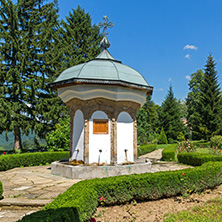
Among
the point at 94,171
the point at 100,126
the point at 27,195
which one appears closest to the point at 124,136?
the point at 100,126

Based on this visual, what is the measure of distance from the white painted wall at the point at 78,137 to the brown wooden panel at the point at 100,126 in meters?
0.61

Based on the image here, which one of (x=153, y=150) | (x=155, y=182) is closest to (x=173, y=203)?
(x=155, y=182)

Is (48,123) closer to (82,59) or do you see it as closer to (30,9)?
(82,59)

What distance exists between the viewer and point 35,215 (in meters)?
3.45

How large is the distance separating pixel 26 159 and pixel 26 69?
1271 cm

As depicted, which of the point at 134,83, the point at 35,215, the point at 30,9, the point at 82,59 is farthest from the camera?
the point at 82,59

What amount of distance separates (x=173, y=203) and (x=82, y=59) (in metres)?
25.5

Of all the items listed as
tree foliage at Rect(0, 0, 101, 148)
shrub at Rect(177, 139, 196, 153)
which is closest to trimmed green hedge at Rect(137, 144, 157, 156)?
shrub at Rect(177, 139, 196, 153)

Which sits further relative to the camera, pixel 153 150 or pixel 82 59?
pixel 82 59

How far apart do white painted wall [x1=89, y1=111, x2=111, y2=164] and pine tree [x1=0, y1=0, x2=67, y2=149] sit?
13680 mm

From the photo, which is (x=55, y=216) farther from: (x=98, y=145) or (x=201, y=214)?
(x=98, y=145)

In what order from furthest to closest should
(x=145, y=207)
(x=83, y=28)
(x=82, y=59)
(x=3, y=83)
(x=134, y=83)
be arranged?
1. (x=83, y=28)
2. (x=82, y=59)
3. (x=3, y=83)
4. (x=134, y=83)
5. (x=145, y=207)

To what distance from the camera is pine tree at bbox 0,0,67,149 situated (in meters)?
20.8

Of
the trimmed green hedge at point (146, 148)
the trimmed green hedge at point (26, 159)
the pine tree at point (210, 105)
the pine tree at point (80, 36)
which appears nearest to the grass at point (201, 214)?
the trimmed green hedge at point (26, 159)
